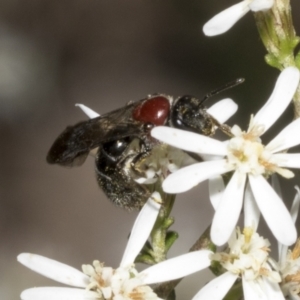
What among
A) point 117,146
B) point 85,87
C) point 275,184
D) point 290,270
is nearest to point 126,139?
point 117,146

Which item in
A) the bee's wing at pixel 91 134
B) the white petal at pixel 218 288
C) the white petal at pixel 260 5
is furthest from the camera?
the bee's wing at pixel 91 134

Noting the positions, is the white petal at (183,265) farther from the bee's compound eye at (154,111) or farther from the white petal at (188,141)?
the bee's compound eye at (154,111)

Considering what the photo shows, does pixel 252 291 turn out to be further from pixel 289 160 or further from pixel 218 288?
pixel 289 160

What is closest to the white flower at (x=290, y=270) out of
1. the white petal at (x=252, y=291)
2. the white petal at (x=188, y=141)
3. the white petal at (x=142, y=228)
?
the white petal at (x=252, y=291)

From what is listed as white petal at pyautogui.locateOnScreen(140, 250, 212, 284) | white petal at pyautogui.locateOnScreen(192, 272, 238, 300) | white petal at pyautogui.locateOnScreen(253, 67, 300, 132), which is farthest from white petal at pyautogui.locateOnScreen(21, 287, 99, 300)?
white petal at pyautogui.locateOnScreen(253, 67, 300, 132)

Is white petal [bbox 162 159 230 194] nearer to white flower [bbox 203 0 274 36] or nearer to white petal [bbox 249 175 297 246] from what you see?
white petal [bbox 249 175 297 246]

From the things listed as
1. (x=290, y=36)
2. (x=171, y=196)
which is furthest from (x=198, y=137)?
(x=290, y=36)

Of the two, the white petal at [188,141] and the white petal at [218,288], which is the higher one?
the white petal at [188,141]
